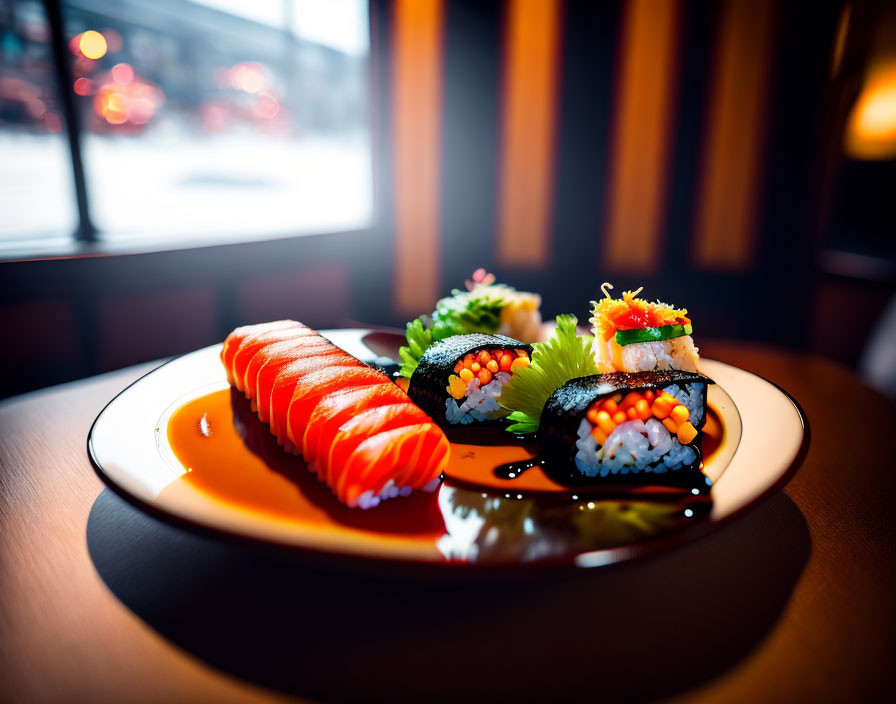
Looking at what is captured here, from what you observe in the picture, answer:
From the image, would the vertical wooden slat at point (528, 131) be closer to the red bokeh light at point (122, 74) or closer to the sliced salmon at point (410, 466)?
the red bokeh light at point (122, 74)

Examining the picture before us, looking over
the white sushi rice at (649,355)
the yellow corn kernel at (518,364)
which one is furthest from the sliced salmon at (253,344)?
the white sushi rice at (649,355)

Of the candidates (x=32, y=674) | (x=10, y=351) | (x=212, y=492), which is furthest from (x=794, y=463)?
(x=10, y=351)

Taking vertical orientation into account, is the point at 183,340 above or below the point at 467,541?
below

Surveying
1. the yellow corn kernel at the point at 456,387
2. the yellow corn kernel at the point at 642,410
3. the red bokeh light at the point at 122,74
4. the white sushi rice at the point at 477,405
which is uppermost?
the red bokeh light at the point at 122,74

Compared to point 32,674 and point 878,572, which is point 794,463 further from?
point 32,674

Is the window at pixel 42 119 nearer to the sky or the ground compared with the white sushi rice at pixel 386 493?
nearer to the sky

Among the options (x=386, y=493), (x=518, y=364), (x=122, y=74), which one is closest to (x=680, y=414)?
(x=518, y=364)

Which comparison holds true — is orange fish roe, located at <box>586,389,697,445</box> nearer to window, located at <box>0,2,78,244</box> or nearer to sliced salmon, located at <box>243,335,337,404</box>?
sliced salmon, located at <box>243,335,337,404</box>
